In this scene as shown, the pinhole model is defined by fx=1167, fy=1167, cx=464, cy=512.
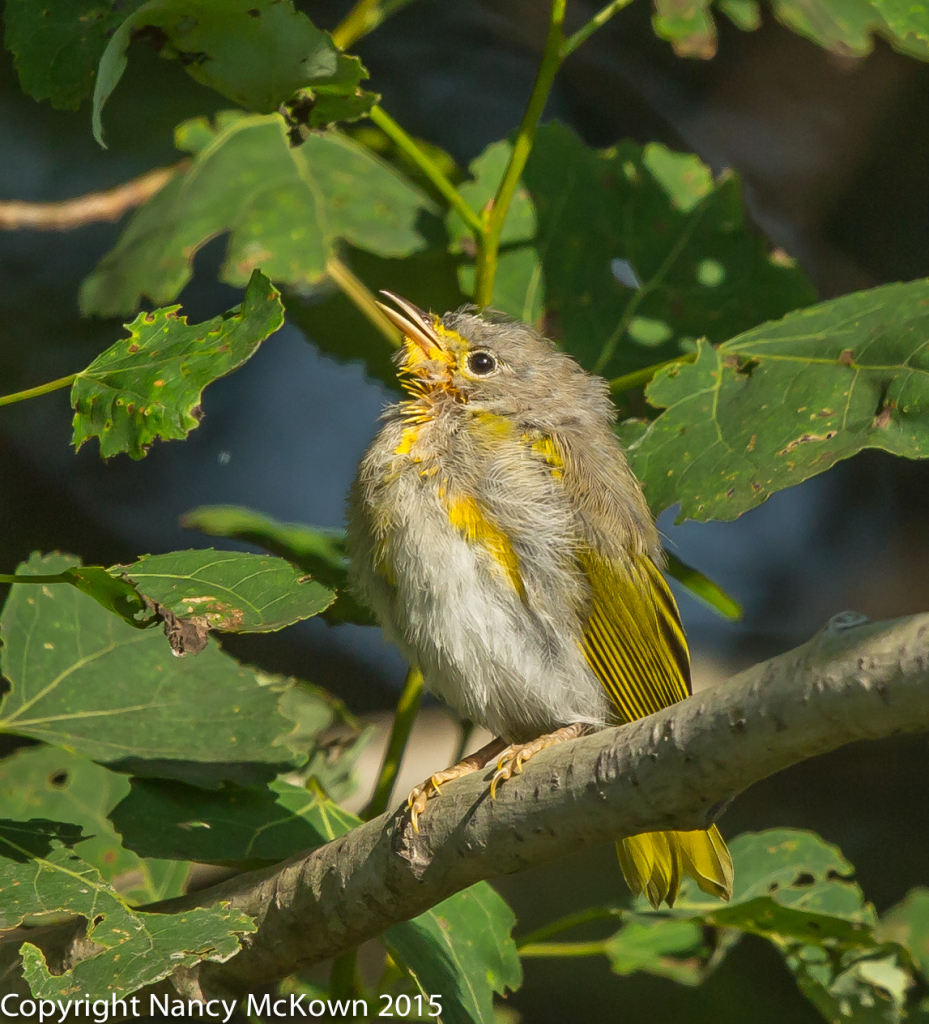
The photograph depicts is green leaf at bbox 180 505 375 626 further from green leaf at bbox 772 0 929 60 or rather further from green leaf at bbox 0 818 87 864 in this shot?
green leaf at bbox 772 0 929 60

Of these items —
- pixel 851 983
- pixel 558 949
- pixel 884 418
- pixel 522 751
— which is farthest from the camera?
pixel 851 983

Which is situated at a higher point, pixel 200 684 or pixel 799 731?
pixel 799 731

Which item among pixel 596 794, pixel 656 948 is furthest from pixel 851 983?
pixel 596 794

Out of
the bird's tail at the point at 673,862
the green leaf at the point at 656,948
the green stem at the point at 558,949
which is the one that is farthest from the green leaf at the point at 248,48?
the green leaf at the point at 656,948

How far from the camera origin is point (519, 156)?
8.05 feet

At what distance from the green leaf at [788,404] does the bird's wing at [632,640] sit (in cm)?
33

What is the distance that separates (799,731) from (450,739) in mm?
2895

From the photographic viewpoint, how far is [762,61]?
Result: 18.1ft

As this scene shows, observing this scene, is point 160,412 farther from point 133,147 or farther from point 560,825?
point 133,147

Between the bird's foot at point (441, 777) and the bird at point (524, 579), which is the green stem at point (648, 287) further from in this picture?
the bird's foot at point (441, 777)

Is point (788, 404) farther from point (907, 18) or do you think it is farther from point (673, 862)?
point (673, 862)

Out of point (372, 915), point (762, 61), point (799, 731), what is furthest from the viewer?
point (762, 61)

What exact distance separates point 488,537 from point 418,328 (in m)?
0.73

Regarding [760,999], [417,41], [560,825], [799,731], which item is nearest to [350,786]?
[560,825]
